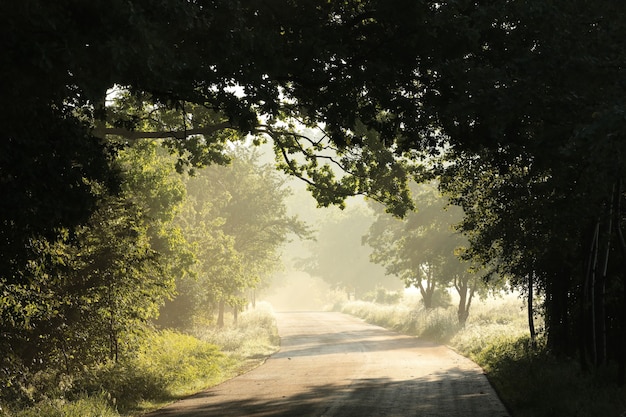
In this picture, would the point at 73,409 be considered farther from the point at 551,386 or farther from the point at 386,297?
the point at 386,297

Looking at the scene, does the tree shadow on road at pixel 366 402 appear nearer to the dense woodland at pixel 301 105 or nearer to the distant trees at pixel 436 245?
the dense woodland at pixel 301 105

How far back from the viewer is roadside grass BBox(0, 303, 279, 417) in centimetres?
1274

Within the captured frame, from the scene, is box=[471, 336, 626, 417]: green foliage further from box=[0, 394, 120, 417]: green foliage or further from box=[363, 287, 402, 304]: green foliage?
box=[363, 287, 402, 304]: green foliage

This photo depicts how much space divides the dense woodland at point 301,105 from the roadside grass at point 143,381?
2.03 ft

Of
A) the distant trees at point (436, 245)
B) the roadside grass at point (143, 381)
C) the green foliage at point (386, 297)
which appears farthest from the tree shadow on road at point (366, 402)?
the green foliage at point (386, 297)

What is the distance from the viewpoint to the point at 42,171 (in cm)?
892

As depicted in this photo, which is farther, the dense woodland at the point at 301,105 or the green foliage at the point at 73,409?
the green foliage at the point at 73,409

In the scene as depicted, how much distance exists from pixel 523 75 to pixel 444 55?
146 cm

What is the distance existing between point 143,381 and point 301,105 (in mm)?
8483

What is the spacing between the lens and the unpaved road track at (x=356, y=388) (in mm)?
13820

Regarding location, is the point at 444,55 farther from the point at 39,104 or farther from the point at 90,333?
the point at 90,333

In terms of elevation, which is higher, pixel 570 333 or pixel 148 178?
pixel 148 178

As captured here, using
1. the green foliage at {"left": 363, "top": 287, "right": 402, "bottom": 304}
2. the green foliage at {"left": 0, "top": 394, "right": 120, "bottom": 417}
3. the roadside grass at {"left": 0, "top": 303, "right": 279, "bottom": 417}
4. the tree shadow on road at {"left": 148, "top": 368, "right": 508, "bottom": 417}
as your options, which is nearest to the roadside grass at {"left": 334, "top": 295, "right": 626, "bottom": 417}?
the tree shadow on road at {"left": 148, "top": 368, "right": 508, "bottom": 417}

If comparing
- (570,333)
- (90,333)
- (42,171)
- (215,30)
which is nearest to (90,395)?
(90,333)
